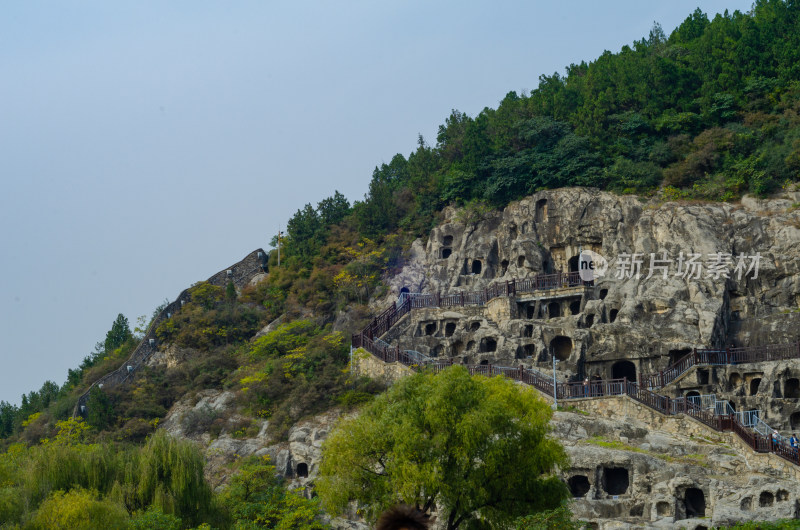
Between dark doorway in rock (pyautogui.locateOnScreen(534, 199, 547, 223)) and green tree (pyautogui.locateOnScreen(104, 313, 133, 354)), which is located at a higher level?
dark doorway in rock (pyautogui.locateOnScreen(534, 199, 547, 223))

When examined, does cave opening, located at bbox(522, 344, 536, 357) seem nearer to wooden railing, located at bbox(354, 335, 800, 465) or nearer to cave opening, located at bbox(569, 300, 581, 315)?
wooden railing, located at bbox(354, 335, 800, 465)

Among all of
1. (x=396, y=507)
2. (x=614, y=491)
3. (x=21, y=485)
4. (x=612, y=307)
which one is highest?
(x=612, y=307)

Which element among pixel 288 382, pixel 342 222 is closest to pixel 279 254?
pixel 342 222

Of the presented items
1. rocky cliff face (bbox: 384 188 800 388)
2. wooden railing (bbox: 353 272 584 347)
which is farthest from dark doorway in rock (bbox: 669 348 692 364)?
wooden railing (bbox: 353 272 584 347)

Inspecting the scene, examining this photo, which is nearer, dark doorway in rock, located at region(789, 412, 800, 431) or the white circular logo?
dark doorway in rock, located at region(789, 412, 800, 431)

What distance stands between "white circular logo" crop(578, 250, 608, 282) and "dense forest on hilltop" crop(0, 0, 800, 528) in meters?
4.01

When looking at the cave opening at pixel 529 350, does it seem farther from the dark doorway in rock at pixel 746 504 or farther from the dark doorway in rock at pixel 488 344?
the dark doorway in rock at pixel 746 504

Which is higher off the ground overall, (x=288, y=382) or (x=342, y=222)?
(x=342, y=222)

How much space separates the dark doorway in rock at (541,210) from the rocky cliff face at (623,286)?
59mm

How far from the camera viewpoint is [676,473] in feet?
96.3

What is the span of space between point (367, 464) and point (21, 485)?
10497 mm

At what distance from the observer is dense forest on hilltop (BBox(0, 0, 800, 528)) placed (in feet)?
141

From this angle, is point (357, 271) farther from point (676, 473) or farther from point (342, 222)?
point (676, 473)

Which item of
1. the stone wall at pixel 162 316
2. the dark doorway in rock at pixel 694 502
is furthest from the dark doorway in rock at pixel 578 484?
the stone wall at pixel 162 316
